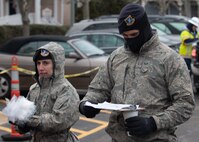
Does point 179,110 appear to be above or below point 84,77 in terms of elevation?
above

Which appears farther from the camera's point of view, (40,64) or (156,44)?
(40,64)

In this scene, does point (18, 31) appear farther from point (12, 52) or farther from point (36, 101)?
point (36, 101)

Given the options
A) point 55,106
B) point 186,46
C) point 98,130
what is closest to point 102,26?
point 186,46

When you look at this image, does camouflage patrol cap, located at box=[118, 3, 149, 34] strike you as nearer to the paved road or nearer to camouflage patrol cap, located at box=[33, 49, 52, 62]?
camouflage patrol cap, located at box=[33, 49, 52, 62]

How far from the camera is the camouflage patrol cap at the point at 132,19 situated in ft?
9.74

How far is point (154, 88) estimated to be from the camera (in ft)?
9.78

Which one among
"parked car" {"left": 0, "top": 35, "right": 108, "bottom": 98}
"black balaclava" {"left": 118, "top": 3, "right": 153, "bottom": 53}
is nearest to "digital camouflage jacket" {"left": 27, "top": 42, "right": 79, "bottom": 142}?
"black balaclava" {"left": 118, "top": 3, "right": 153, "bottom": 53}

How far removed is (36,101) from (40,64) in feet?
0.97

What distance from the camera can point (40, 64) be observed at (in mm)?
3861

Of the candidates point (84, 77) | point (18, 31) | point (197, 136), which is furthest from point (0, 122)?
point (18, 31)

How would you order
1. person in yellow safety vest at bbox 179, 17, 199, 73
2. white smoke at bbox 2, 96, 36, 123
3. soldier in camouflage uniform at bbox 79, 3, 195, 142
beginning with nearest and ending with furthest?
soldier in camouflage uniform at bbox 79, 3, 195, 142, white smoke at bbox 2, 96, 36, 123, person in yellow safety vest at bbox 179, 17, 199, 73

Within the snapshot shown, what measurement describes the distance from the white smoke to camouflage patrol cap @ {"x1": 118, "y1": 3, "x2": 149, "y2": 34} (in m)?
1.07

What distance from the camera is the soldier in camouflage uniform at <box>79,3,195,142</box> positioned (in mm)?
2895

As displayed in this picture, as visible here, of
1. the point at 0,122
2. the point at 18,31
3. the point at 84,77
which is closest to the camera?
the point at 0,122
